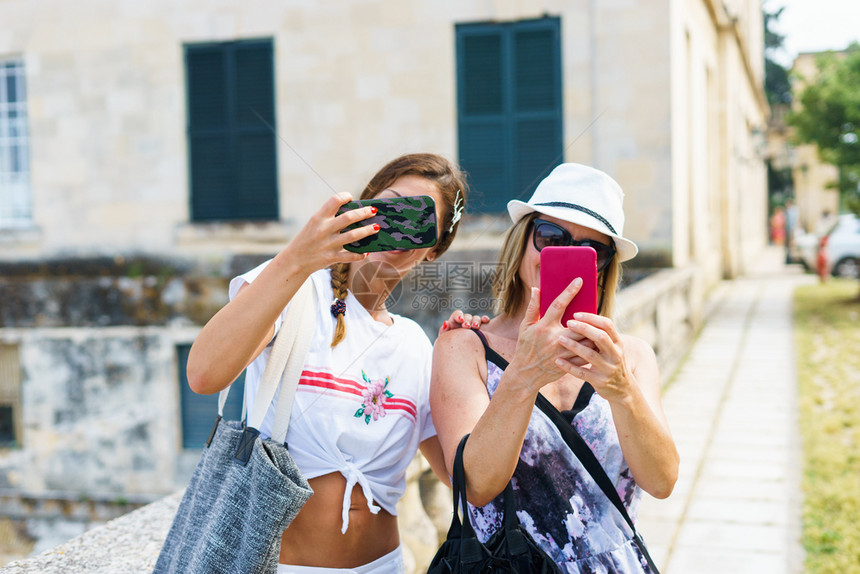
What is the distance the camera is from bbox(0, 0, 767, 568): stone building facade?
9.97 meters

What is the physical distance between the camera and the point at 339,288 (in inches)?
75.7

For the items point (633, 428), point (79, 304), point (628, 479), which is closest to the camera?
point (633, 428)

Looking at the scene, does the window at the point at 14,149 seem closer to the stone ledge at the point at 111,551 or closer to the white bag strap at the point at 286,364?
the stone ledge at the point at 111,551

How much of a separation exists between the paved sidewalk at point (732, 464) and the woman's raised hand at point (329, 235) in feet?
9.69

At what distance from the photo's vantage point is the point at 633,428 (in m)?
1.67

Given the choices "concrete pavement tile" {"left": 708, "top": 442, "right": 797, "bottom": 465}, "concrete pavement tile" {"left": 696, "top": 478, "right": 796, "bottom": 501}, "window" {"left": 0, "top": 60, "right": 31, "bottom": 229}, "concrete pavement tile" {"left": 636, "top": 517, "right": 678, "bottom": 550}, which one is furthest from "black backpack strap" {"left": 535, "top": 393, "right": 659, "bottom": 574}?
"window" {"left": 0, "top": 60, "right": 31, "bottom": 229}

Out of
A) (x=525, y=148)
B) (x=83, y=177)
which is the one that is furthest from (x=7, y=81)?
(x=525, y=148)

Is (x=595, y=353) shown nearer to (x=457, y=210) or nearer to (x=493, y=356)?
(x=493, y=356)

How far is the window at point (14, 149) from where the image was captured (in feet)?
39.4

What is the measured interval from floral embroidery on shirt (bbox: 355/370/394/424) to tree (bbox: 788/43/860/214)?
11890 millimetres

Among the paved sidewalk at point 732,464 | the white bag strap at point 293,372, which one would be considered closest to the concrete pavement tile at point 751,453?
the paved sidewalk at point 732,464

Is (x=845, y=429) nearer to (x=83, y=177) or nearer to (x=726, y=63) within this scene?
(x=83, y=177)

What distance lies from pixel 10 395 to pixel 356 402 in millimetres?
11211

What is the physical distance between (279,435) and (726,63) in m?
17.7
